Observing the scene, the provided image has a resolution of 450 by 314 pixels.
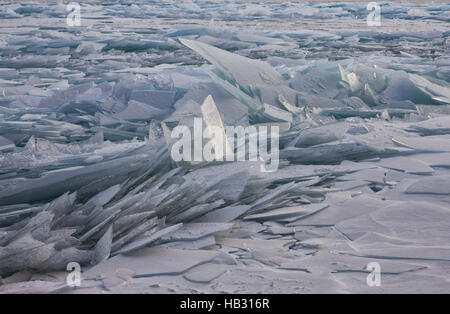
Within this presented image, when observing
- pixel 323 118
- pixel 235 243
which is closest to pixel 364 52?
pixel 323 118

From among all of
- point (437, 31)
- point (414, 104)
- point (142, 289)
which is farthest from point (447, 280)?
point (437, 31)

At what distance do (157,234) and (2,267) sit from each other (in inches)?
18.2

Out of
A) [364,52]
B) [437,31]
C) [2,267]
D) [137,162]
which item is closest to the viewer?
[2,267]

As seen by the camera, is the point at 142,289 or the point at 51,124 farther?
the point at 51,124

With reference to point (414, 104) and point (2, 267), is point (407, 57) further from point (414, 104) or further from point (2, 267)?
point (2, 267)

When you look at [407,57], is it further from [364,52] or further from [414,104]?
[414,104]

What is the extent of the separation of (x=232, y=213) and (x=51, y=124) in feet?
5.24

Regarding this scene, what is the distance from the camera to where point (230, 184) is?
7.27ft

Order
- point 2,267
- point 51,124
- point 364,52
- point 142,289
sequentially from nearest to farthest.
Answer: point 142,289
point 2,267
point 51,124
point 364,52

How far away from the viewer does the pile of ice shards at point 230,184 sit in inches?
67.1

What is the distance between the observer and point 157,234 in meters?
1.84

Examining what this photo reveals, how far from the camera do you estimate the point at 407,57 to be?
5527mm

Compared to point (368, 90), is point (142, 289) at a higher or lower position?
lower

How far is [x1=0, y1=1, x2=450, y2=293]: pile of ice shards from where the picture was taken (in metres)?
1.70
